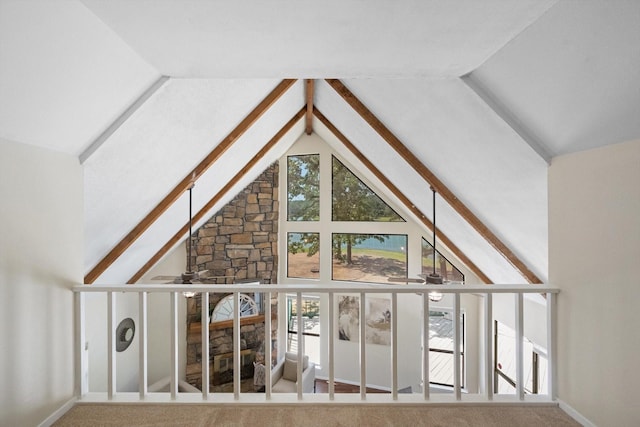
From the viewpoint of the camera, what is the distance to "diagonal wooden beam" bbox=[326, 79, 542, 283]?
358 centimetres

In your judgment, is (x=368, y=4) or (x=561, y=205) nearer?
(x=368, y=4)

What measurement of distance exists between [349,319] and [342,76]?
19.8 ft

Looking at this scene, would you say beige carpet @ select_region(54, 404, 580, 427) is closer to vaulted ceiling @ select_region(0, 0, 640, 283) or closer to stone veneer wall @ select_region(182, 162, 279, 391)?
vaulted ceiling @ select_region(0, 0, 640, 283)

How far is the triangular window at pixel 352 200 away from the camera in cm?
712

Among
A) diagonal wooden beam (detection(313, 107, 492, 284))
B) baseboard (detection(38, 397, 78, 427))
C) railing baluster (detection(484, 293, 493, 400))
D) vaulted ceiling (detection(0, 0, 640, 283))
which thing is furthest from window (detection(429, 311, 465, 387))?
baseboard (detection(38, 397, 78, 427))

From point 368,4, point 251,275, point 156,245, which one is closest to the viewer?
point 368,4

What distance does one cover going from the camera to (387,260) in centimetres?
704

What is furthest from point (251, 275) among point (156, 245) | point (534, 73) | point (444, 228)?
point (534, 73)

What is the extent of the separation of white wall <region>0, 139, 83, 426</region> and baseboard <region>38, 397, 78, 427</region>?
27mm

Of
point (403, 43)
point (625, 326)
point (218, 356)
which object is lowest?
point (218, 356)

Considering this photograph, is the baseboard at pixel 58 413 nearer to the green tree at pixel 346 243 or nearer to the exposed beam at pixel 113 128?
the exposed beam at pixel 113 128

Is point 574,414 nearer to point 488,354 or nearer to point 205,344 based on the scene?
point 488,354

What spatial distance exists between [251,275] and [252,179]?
2.05 meters

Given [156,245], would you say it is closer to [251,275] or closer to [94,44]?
[251,275]
